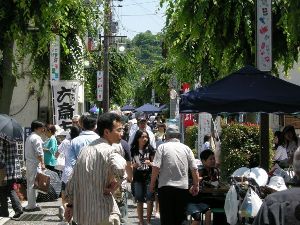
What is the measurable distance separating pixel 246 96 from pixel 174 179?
5.42 feet

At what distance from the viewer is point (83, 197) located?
6.70 m

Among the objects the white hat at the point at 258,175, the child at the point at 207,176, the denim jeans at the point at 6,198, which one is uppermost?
the white hat at the point at 258,175

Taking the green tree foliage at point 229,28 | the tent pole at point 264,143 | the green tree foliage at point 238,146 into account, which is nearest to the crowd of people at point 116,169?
the tent pole at point 264,143

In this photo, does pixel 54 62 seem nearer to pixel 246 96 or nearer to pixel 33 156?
pixel 33 156

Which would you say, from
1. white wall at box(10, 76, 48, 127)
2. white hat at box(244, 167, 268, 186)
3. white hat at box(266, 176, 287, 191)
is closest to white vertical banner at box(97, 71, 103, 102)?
white wall at box(10, 76, 48, 127)

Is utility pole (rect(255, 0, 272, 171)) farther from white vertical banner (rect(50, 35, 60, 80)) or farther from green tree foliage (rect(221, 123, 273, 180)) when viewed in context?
white vertical banner (rect(50, 35, 60, 80))

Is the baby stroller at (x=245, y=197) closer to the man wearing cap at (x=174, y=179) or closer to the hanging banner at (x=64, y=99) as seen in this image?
the man wearing cap at (x=174, y=179)

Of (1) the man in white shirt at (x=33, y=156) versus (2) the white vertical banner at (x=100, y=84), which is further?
(2) the white vertical banner at (x=100, y=84)

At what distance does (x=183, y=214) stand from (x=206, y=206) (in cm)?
53

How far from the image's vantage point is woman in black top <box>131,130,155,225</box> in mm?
12453

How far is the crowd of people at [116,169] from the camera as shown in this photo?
6.68 meters

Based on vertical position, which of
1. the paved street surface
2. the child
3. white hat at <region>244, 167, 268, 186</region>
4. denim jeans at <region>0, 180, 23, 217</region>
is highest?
white hat at <region>244, 167, 268, 186</region>

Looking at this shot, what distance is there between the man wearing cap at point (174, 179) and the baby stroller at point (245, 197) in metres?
1.66

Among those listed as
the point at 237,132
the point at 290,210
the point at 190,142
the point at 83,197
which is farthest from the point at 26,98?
the point at 290,210
